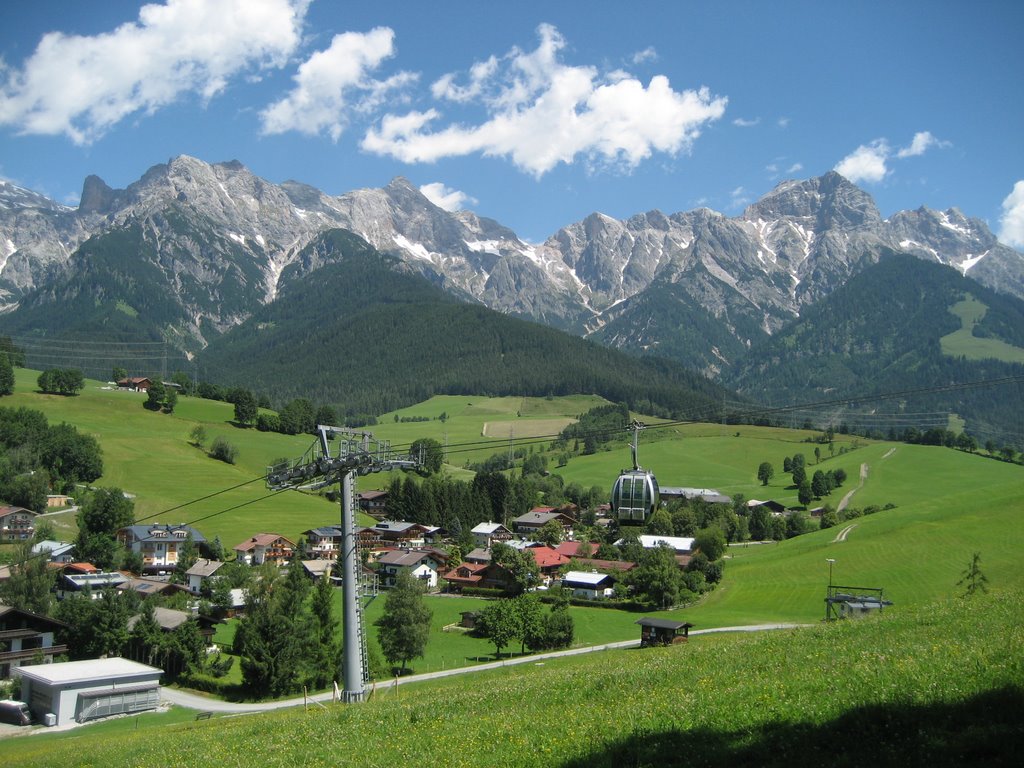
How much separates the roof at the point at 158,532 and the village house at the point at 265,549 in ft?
19.2

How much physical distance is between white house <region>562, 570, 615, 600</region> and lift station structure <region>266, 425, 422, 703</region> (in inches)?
2263

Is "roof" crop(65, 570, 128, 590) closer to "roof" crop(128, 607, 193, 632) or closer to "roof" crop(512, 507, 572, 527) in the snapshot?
"roof" crop(128, 607, 193, 632)

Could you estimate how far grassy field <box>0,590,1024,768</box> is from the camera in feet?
43.5

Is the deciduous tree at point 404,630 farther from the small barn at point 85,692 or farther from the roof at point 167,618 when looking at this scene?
the small barn at point 85,692

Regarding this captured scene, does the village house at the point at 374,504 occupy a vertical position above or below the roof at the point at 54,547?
below

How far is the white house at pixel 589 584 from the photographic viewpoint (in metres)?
86.0

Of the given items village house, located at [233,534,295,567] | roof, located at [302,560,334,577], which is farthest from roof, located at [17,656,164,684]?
village house, located at [233,534,295,567]

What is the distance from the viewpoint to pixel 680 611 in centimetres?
7556

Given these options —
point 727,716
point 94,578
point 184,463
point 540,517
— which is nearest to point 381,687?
point 727,716

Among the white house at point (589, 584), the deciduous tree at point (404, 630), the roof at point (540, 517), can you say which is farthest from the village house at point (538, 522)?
the deciduous tree at point (404, 630)

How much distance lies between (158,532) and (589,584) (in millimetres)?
51410

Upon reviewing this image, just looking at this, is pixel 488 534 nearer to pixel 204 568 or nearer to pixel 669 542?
pixel 669 542

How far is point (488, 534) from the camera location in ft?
399

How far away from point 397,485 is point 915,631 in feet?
377
